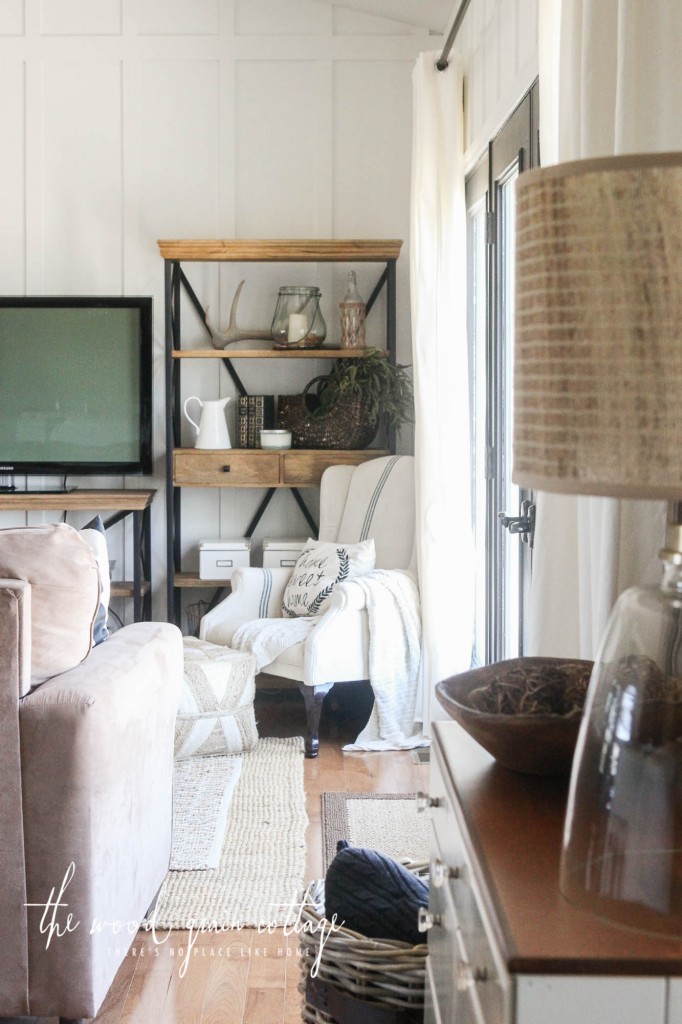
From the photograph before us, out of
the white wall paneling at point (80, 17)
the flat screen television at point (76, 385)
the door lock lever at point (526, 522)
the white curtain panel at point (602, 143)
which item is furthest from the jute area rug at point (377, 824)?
the white wall paneling at point (80, 17)

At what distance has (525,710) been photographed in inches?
45.1

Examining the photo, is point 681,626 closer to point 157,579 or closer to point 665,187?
point 665,187

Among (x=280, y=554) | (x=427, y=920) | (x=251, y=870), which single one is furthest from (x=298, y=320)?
(x=427, y=920)

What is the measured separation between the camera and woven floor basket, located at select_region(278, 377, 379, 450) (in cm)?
467

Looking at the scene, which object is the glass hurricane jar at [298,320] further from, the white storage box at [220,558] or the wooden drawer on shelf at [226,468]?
the white storage box at [220,558]

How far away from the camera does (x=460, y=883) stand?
112cm

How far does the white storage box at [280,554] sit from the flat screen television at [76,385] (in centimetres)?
73

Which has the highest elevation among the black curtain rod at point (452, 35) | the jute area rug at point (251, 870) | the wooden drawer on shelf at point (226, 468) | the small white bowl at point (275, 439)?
the black curtain rod at point (452, 35)

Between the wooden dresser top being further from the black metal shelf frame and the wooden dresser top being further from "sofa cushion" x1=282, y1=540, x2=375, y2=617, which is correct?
the black metal shelf frame

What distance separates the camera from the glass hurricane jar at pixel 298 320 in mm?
4656

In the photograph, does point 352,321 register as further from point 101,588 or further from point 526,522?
point 101,588

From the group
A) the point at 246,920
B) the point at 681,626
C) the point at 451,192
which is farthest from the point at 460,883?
the point at 451,192

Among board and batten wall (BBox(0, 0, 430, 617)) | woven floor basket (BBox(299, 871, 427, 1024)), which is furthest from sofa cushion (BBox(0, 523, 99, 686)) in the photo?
board and batten wall (BBox(0, 0, 430, 617))

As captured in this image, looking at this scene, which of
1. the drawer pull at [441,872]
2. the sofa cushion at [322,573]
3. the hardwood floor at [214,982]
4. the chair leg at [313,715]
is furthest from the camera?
the sofa cushion at [322,573]
